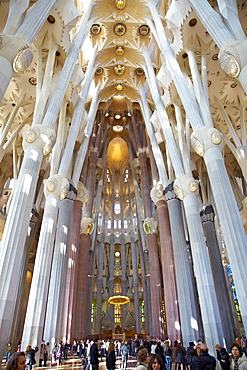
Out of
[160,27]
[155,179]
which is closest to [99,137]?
[155,179]

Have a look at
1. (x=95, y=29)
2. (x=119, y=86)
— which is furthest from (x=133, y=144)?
(x=95, y=29)

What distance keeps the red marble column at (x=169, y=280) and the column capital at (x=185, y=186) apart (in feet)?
16.1

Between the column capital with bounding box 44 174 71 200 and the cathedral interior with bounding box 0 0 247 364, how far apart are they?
0.25 ft

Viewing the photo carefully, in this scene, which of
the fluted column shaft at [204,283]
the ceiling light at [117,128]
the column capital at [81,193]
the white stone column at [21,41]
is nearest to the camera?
the white stone column at [21,41]

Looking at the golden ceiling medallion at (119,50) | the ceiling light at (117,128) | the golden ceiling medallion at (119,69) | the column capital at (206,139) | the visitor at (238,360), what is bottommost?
the visitor at (238,360)

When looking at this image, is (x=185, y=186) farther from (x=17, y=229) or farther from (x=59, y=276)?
(x=17, y=229)

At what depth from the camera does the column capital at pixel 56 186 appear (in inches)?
535

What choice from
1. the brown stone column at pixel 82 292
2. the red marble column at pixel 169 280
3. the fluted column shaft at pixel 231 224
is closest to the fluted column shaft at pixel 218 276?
the red marble column at pixel 169 280

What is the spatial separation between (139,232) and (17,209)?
2477cm

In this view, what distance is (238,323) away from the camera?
23.6 m

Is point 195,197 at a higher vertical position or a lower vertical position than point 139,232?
lower

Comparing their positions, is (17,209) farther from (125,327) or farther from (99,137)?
(125,327)

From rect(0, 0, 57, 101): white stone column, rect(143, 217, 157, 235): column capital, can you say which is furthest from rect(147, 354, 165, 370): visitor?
rect(143, 217, 157, 235): column capital

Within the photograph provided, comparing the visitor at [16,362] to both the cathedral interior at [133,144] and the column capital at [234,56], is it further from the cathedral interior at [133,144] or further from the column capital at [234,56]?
the column capital at [234,56]
